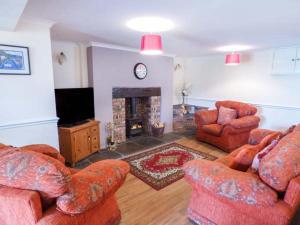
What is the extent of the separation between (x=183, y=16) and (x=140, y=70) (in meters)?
2.40

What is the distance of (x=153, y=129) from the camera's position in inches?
184

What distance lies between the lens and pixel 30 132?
2502mm

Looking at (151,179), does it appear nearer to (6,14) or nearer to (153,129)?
(153,129)

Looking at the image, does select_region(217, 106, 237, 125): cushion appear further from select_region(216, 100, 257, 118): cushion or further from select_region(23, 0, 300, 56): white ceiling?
select_region(23, 0, 300, 56): white ceiling

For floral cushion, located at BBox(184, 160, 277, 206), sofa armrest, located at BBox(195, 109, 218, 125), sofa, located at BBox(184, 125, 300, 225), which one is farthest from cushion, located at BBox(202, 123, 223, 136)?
floral cushion, located at BBox(184, 160, 277, 206)

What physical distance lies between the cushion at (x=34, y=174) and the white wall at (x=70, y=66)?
2761 millimetres

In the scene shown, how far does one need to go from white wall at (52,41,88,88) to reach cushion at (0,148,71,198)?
276 centimetres

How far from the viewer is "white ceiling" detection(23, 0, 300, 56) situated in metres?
1.74

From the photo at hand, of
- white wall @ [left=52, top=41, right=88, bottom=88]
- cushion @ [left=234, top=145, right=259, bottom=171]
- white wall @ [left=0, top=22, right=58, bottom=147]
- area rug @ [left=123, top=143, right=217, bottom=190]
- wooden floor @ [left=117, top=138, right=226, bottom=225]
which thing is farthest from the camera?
white wall @ [left=52, top=41, right=88, bottom=88]

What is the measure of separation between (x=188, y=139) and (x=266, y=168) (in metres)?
3.11

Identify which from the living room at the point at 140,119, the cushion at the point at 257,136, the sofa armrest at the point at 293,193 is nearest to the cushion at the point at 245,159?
the living room at the point at 140,119

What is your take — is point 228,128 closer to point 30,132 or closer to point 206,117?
point 206,117

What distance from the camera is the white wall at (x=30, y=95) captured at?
2.28m

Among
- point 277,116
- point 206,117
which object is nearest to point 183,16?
point 206,117
